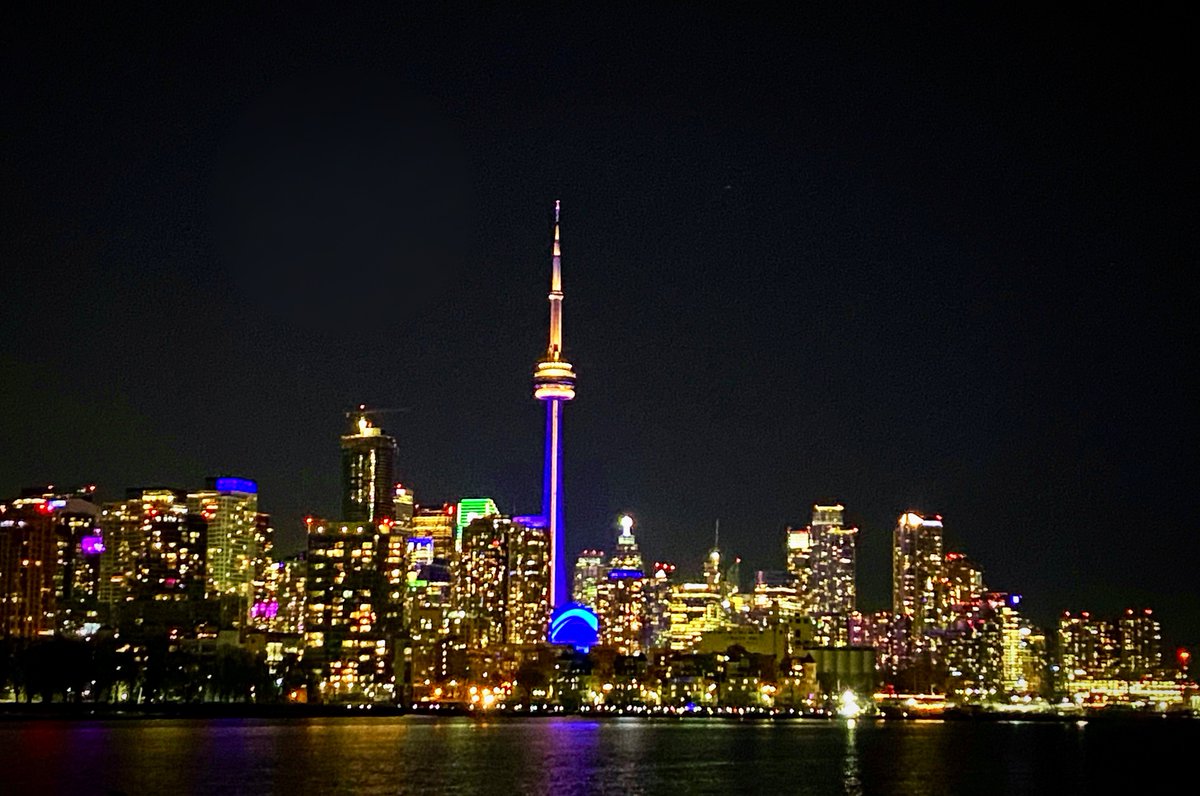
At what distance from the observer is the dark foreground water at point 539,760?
3253 inches

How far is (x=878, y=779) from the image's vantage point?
94.9 meters

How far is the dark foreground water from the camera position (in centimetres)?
8262

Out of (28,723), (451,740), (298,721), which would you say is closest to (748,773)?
(451,740)

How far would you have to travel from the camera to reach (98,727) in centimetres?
13788

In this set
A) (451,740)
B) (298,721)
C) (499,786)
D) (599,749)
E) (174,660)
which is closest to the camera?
(499,786)

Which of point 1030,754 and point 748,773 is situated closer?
point 748,773

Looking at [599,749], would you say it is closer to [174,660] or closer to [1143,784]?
[1143,784]

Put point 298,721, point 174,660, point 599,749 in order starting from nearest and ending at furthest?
point 599,749 < point 298,721 < point 174,660

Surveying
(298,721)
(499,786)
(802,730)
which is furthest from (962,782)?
(298,721)

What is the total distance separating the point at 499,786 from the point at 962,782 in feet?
88.4

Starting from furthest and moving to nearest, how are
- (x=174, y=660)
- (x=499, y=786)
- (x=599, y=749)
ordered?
1. (x=174, y=660)
2. (x=599, y=749)
3. (x=499, y=786)

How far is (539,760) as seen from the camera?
4090 inches

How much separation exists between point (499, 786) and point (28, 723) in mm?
75258

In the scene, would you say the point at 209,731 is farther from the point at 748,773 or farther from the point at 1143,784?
the point at 1143,784
